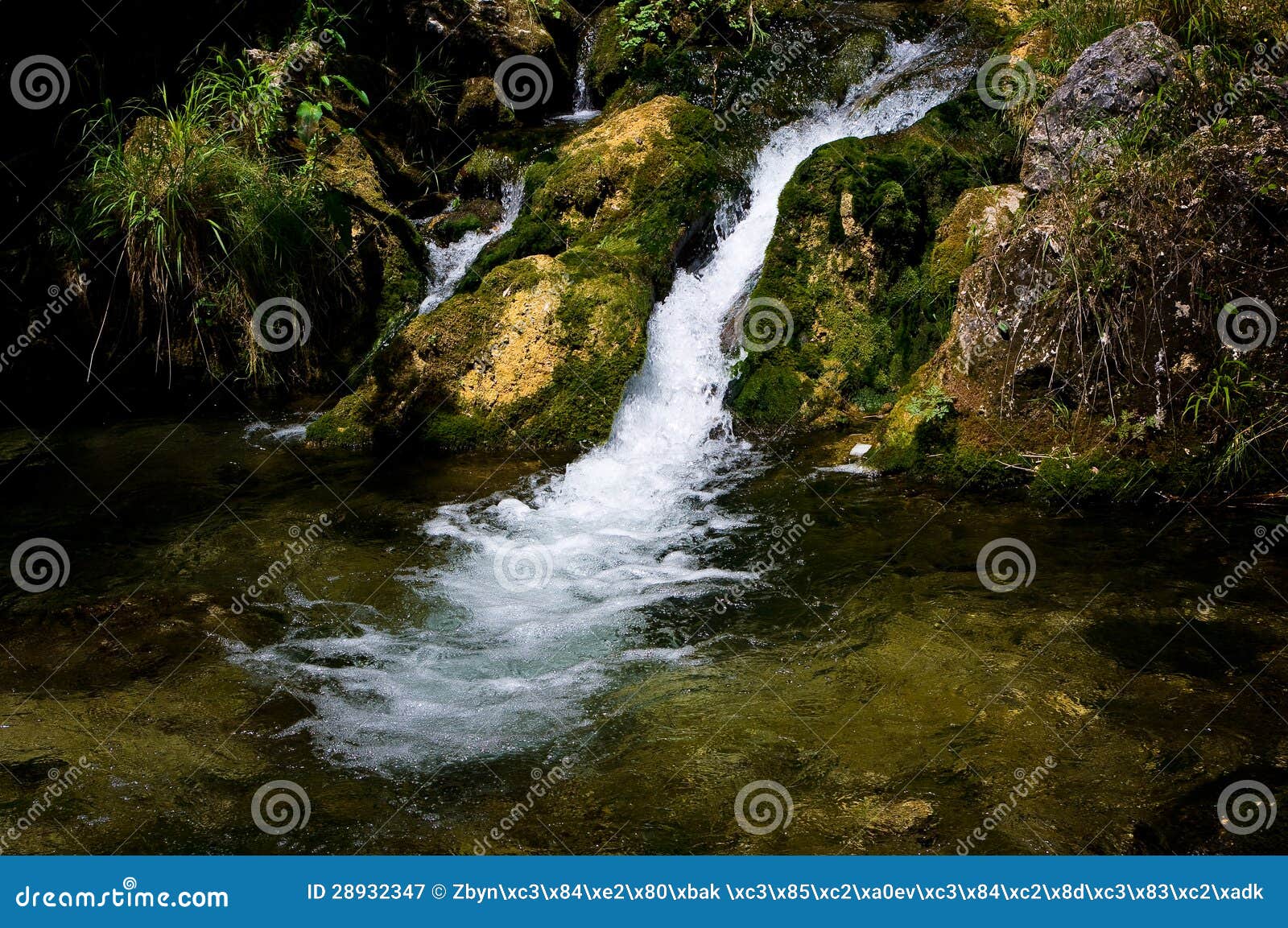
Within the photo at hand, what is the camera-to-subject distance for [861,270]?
6.88 meters

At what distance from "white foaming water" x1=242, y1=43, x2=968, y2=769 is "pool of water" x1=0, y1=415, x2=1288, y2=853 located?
0.04m

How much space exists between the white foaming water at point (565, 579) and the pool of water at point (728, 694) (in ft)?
0.12

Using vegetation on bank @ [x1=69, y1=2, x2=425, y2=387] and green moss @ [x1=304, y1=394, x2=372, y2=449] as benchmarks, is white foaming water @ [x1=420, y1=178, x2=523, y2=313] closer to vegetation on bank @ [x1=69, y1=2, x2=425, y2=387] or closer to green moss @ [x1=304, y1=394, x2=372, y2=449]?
vegetation on bank @ [x1=69, y1=2, x2=425, y2=387]

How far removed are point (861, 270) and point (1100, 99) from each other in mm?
1881

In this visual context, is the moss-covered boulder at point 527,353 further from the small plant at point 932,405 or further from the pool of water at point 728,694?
the small plant at point 932,405

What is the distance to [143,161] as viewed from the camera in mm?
6957

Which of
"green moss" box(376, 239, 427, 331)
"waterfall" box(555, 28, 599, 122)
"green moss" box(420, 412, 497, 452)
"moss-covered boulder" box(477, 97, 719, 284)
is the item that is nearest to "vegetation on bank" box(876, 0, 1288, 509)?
"moss-covered boulder" box(477, 97, 719, 284)

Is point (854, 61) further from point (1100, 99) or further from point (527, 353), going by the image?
point (527, 353)

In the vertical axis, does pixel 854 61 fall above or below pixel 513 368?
above

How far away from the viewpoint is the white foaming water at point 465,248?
8461 mm

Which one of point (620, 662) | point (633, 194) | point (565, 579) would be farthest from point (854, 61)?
point (620, 662)

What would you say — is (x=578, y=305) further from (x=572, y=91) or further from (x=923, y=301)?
(x=572, y=91)

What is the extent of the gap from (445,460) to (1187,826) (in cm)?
483

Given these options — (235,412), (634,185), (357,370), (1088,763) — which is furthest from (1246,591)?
(235,412)
